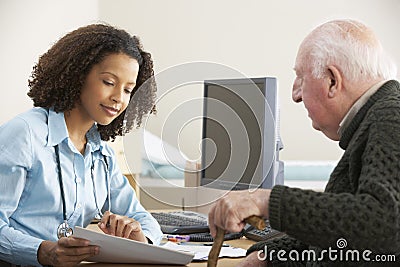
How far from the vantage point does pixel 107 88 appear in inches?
74.7

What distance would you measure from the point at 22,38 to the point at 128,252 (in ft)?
7.78

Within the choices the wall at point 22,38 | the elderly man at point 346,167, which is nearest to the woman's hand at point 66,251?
the elderly man at point 346,167

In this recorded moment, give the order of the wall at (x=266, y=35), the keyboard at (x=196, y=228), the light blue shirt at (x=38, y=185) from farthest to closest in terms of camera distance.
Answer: the wall at (x=266, y=35) → the keyboard at (x=196, y=228) → the light blue shirt at (x=38, y=185)

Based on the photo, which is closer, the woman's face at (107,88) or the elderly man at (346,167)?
the elderly man at (346,167)

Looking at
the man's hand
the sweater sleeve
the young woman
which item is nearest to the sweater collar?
the sweater sleeve

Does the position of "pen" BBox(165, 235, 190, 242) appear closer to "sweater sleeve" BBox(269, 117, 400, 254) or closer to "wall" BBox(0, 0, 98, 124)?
"sweater sleeve" BBox(269, 117, 400, 254)

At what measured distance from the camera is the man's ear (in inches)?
52.1

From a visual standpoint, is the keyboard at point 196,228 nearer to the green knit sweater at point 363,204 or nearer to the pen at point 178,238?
the pen at point 178,238

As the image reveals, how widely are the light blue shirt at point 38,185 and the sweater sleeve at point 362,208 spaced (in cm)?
79

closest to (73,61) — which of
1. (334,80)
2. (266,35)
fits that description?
(334,80)

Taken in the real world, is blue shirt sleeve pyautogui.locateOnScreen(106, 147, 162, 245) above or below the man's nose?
below

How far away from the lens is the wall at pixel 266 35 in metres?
3.97

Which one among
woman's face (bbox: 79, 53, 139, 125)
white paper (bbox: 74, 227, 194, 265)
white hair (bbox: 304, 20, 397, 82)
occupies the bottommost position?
white paper (bbox: 74, 227, 194, 265)

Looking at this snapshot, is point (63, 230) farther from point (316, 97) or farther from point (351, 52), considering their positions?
point (351, 52)
